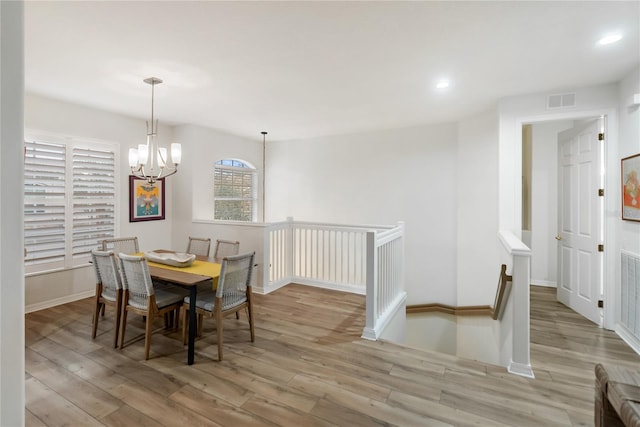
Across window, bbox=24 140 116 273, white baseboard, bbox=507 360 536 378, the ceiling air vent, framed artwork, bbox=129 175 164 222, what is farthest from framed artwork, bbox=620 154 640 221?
window, bbox=24 140 116 273

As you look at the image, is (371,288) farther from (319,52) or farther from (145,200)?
(145,200)

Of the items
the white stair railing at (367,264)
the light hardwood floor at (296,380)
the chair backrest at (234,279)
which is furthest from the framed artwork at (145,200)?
the chair backrest at (234,279)

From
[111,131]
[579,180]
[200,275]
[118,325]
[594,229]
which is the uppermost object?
[111,131]

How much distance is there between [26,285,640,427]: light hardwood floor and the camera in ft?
6.69

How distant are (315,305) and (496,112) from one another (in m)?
3.71

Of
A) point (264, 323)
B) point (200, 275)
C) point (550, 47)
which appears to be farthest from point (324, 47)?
point (264, 323)

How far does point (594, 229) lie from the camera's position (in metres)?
3.60

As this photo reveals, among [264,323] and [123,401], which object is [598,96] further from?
[123,401]

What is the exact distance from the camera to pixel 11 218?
65 centimetres

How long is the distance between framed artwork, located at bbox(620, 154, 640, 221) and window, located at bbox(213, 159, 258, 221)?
19.1ft

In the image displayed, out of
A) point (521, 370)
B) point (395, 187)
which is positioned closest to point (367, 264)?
point (521, 370)

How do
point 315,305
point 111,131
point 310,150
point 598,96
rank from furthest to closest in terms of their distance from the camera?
1. point 310,150
2. point 111,131
3. point 315,305
4. point 598,96

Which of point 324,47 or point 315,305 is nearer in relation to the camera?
point 324,47

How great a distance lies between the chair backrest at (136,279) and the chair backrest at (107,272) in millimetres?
69
